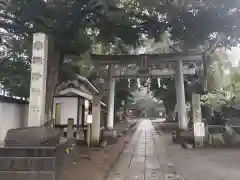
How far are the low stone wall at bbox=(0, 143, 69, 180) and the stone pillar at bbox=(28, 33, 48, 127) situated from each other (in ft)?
4.18

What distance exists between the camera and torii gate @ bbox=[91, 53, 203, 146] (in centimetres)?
1745

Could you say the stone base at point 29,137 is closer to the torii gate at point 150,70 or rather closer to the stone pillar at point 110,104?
the torii gate at point 150,70

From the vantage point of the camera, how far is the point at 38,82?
7.69m

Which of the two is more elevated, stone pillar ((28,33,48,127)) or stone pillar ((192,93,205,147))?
stone pillar ((28,33,48,127))

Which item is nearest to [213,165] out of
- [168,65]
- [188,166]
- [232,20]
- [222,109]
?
[188,166]

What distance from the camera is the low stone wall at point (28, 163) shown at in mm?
6258

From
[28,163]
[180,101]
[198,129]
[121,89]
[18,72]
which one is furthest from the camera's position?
[121,89]

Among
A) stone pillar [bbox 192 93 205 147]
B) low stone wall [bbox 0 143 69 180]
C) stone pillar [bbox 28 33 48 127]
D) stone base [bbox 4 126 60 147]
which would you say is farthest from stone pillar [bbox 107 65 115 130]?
low stone wall [bbox 0 143 69 180]

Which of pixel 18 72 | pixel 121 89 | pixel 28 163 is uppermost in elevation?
pixel 121 89

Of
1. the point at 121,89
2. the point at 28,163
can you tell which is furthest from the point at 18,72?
the point at 121,89

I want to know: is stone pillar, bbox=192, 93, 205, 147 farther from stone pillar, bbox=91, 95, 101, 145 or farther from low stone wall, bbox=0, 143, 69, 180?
low stone wall, bbox=0, 143, 69, 180

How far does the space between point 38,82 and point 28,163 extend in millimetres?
2277

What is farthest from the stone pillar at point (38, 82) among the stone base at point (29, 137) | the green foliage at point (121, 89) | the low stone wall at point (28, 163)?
the green foliage at point (121, 89)

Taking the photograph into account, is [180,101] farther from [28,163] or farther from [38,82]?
[28,163]
